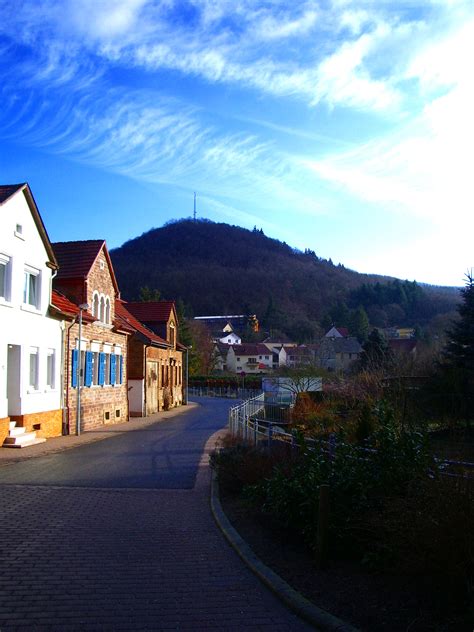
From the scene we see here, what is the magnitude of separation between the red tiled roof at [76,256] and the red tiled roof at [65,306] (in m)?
1.10

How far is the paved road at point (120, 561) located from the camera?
16.8 feet

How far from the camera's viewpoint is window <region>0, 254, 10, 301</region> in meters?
18.9

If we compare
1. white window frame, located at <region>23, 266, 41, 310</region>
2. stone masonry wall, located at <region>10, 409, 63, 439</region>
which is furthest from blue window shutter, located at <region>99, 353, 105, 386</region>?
white window frame, located at <region>23, 266, 41, 310</region>

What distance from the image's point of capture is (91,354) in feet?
86.3

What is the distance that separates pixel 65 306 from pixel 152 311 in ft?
68.0

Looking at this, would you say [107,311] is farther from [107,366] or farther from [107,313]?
[107,366]

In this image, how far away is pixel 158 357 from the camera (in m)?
40.1

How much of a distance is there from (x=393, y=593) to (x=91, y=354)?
22228 millimetres

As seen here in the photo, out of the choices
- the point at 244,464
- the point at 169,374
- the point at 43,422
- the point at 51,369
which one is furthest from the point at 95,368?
the point at 244,464

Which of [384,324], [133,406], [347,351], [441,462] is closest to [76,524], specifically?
[441,462]

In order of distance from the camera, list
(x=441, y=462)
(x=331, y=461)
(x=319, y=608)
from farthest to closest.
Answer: (x=331, y=461), (x=441, y=462), (x=319, y=608)

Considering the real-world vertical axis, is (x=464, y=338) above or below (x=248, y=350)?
below

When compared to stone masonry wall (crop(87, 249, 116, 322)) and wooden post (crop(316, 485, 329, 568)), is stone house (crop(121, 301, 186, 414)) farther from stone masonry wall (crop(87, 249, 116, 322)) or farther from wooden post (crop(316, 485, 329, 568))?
wooden post (crop(316, 485, 329, 568))

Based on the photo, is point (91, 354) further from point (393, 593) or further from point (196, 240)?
point (196, 240)
